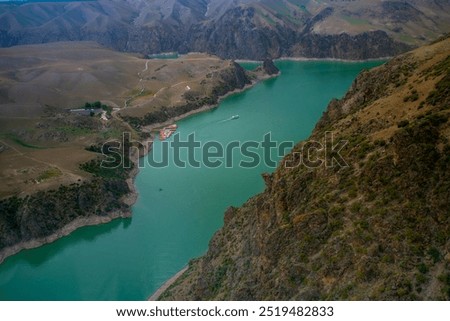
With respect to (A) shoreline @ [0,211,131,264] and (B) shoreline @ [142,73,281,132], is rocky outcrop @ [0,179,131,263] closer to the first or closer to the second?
(A) shoreline @ [0,211,131,264]

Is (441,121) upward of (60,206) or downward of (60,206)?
upward

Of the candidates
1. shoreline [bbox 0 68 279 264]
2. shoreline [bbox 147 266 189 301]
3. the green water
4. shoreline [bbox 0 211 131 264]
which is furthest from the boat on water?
shoreline [bbox 147 266 189 301]

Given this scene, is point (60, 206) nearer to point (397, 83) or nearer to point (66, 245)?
point (66, 245)

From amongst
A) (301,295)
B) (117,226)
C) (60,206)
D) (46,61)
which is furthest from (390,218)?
(46,61)

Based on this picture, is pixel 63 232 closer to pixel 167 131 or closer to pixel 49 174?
pixel 49 174

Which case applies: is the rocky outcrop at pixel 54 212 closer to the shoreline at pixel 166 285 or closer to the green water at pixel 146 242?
the green water at pixel 146 242
